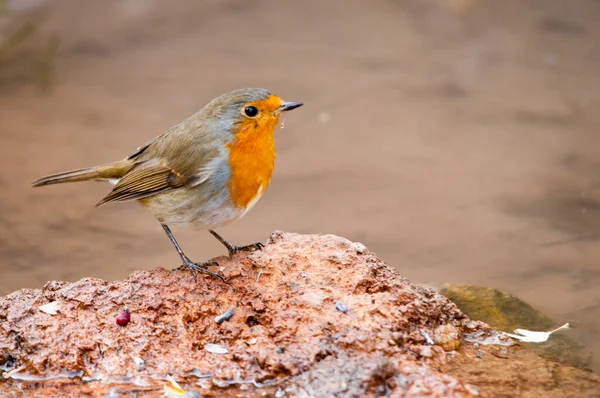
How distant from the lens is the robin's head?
14.0 ft

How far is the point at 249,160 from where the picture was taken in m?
4.22

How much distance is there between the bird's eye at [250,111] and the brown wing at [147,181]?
0.41 m

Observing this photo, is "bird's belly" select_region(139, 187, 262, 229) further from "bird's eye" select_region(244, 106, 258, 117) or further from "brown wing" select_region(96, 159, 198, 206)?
"bird's eye" select_region(244, 106, 258, 117)

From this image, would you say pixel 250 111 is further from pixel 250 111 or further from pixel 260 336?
pixel 260 336

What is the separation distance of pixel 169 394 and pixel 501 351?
1.46 m

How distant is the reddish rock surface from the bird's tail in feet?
2.77

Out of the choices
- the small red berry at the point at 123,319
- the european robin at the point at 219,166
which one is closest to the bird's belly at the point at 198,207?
the european robin at the point at 219,166

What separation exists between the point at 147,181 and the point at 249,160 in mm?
577

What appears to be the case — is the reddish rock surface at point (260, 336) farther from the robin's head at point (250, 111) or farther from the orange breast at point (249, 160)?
the robin's head at point (250, 111)

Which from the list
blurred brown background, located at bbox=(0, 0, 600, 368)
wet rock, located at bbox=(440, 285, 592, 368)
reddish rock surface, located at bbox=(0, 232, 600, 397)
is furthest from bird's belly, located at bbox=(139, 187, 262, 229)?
blurred brown background, located at bbox=(0, 0, 600, 368)

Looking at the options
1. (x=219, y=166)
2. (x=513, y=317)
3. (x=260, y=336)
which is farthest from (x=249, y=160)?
(x=513, y=317)

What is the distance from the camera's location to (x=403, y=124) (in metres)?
8.54

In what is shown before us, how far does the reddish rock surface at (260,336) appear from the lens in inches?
134

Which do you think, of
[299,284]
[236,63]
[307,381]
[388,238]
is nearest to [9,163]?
[236,63]
